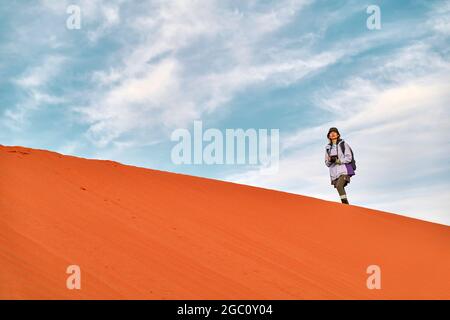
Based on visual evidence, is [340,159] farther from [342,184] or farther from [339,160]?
[342,184]

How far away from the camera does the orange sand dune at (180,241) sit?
4398 mm

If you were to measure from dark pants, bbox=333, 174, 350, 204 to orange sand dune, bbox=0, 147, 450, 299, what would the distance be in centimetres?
70

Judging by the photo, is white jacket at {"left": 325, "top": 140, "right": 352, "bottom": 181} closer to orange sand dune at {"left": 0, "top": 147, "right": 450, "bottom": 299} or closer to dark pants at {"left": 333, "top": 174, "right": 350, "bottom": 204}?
dark pants at {"left": 333, "top": 174, "right": 350, "bottom": 204}

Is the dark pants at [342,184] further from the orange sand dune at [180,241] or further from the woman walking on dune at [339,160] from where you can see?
the orange sand dune at [180,241]

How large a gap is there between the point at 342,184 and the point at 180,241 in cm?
595

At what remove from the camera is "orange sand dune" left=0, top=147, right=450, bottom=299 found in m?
4.40

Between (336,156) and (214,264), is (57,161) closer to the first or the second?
(214,264)

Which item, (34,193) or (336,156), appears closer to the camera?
(34,193)

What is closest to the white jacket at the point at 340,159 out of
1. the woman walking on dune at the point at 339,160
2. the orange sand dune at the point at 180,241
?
the woman walking on dune at the point at 339,160

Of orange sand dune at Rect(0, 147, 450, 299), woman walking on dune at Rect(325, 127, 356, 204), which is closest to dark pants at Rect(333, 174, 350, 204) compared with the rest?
woman walking on dune at Rect(325, 127, 356, 204)

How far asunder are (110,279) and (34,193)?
2.47 meters

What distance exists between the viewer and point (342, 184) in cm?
1081

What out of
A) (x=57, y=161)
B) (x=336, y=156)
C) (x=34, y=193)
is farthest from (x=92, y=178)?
(x=336, y=156)
